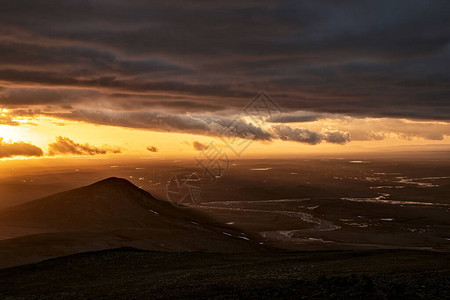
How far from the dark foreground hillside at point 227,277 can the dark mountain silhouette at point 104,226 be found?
17.1 meters

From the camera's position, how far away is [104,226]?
345ft

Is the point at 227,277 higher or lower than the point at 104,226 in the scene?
higher

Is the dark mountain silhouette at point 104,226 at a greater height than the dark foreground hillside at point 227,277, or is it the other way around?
the dark foreground hillside at point 227,277

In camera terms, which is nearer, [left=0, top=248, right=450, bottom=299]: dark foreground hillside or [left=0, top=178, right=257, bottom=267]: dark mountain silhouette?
[left=0, top=248, right=450, bottom=299]: dark foreground hillside

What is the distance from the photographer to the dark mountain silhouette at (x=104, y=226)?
67938 millimetres

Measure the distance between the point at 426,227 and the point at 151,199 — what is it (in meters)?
80.4

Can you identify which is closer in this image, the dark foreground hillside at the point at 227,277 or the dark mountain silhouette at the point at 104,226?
the dark foreground hillside at the point at 227,277

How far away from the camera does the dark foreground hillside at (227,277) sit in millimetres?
22000

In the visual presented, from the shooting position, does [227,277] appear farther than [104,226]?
No

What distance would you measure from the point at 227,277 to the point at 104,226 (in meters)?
79.4

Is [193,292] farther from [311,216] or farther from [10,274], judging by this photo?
[311,216]

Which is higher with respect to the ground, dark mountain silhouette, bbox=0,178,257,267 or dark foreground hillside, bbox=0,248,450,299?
dark foreground hillside, bbox=0,248,450,299

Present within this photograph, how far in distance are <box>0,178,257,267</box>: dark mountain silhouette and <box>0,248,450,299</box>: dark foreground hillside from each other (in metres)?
17.1

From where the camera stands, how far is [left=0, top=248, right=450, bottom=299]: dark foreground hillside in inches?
866
